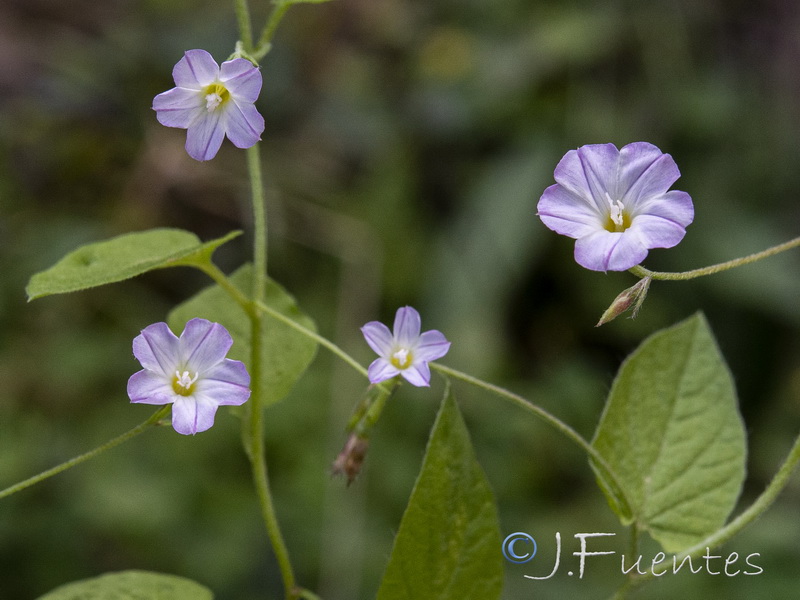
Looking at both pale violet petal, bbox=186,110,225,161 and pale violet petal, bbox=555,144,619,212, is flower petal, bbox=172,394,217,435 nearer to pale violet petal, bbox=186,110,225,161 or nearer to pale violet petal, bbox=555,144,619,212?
pale violet petal, bbox=186,110,225,161

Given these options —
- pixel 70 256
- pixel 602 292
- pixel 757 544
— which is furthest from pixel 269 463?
Answer: pixel 70 256

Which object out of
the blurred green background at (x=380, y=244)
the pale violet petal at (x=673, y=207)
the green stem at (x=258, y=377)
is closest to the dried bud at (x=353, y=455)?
the green stem at (x=258, y=377)

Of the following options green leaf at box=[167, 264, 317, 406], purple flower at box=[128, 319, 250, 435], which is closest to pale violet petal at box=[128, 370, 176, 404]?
purple flower at box=[128, 319, 250, 435]

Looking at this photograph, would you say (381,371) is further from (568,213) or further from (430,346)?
(568,213)

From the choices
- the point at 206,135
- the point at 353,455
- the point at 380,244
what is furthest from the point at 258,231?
the point at 380,244

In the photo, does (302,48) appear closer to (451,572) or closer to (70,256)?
(70,256)

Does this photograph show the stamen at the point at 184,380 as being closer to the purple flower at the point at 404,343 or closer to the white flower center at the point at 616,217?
the purple flower at the point at 404,343
